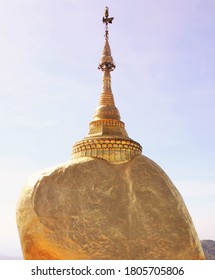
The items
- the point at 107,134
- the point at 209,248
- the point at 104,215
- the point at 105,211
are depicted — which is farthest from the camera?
the point at 209,248

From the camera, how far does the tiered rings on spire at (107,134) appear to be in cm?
1316

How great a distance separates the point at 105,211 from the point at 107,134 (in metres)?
4.30

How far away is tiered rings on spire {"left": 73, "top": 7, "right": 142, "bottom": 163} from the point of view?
1316 centimetres

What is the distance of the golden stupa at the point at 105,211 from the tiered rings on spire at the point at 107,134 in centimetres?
5

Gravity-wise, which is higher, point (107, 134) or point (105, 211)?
point (107, 134)

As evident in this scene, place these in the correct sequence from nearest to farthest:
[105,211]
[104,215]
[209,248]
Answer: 1. [104,215]
2. [105,211]
3. [209,248]

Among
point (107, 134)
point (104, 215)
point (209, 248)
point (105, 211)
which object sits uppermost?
point (107, 134)

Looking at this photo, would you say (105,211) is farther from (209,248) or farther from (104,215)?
(209,248)

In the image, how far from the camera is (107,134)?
14242mm

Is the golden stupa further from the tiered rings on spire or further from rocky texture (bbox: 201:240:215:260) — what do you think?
rocky texture (bbox: 201:240:215:260)

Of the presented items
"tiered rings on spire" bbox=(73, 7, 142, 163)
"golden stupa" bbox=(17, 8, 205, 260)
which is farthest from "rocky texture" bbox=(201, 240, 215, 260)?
"tiered rings on spire" bbox=(73, 7, 142, 163)

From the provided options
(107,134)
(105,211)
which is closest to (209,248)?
(107,134)

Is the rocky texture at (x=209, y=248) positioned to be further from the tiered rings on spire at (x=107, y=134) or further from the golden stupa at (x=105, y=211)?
the tiered rings on spire at (x=107, y=134)

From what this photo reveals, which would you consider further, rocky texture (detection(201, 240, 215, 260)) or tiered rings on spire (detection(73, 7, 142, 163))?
rocky texture (detection(201, 240, 215, 260))
